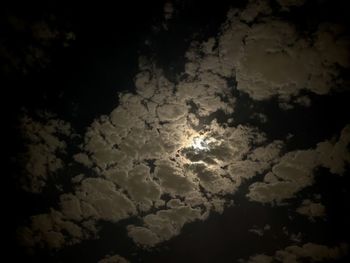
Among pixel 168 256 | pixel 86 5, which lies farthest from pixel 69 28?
pixel 168 256

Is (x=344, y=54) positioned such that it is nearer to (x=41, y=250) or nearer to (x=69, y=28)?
(x=69, y=28)

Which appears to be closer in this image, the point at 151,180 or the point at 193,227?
the point at 151,180

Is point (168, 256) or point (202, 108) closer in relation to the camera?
point (202, 108)

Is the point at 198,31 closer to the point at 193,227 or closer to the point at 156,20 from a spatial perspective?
the point at 156,20

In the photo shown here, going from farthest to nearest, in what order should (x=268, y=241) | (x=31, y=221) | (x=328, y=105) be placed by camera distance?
(x=31, y=221), (x=268, y=241), (x=328, y=105)

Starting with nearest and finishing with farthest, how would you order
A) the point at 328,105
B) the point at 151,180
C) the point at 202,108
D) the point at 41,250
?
the point at 328,105, the point at 202,108, the point at 151,180, the point at 41,250

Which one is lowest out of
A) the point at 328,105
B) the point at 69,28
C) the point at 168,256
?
the point at 168,256

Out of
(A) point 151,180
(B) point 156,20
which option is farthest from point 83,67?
(A) point 151,180

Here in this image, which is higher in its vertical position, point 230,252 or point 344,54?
point 344,54

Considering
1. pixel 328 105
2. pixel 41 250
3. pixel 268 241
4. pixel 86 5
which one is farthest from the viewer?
pixel 41 250
